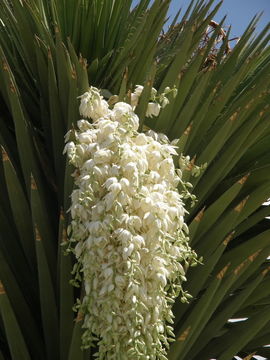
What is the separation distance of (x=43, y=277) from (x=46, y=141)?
2.34ft

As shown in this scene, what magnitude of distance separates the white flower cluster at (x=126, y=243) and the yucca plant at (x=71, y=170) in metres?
0.12

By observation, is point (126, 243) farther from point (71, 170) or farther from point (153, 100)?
point (153, 100)

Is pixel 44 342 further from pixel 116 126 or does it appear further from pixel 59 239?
pixel 116 126

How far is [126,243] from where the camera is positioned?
5.33 ft

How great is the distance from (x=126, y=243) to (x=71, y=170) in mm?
469

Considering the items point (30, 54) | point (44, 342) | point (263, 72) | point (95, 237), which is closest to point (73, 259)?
point (44, 342)

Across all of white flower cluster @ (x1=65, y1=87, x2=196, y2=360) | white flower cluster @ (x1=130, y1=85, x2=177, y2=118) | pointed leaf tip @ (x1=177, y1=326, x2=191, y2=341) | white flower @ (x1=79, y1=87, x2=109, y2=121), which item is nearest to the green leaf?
white flower cluster @ (x1=65, y1=87, x2=196, y2=360)

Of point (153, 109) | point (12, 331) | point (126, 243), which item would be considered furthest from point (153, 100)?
point (12, 331)

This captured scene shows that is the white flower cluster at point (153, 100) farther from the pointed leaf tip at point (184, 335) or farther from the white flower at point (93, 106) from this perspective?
the pointed leaf tip at point (184, 335)

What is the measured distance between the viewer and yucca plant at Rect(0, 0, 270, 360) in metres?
1.96

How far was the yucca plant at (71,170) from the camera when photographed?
1962mm

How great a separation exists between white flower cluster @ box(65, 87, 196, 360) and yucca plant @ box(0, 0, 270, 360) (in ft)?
0.40

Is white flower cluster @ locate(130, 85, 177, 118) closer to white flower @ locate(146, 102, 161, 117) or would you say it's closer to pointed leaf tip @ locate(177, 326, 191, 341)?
white flower @ locate(146, 102, 161, 117)

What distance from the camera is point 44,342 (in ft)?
6.63
